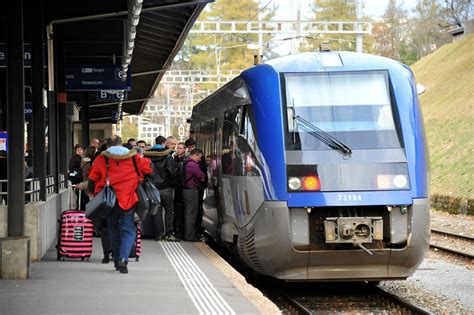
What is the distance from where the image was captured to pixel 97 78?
953 inches

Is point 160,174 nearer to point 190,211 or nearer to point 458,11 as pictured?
point 190,211

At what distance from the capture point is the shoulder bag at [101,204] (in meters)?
11.8

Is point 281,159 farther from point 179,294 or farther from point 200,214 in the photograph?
point 200,214

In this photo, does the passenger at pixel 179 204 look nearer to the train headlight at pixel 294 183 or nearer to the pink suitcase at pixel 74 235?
the pink suitcase at pixel 74 235

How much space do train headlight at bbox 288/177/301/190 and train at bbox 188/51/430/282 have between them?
0.04 ft

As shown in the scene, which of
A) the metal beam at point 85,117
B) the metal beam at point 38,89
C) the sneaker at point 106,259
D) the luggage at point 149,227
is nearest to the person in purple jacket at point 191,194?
the luggage at point 149,227

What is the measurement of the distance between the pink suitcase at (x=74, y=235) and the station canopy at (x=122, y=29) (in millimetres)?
3055

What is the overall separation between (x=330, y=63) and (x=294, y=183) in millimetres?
1915

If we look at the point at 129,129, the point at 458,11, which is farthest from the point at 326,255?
the point at 129,129

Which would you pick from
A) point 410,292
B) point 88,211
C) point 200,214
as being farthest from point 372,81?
point 200,214

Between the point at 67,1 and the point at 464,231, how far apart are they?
11.9 meters

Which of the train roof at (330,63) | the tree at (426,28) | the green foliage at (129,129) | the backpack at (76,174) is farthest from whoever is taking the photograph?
the green foliage at (129,129)

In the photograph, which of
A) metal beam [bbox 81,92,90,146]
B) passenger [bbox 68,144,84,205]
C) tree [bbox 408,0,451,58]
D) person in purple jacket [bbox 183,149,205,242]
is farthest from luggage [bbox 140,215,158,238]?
tree [bbox 408,0,451,58]

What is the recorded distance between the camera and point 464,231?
24.3 m
